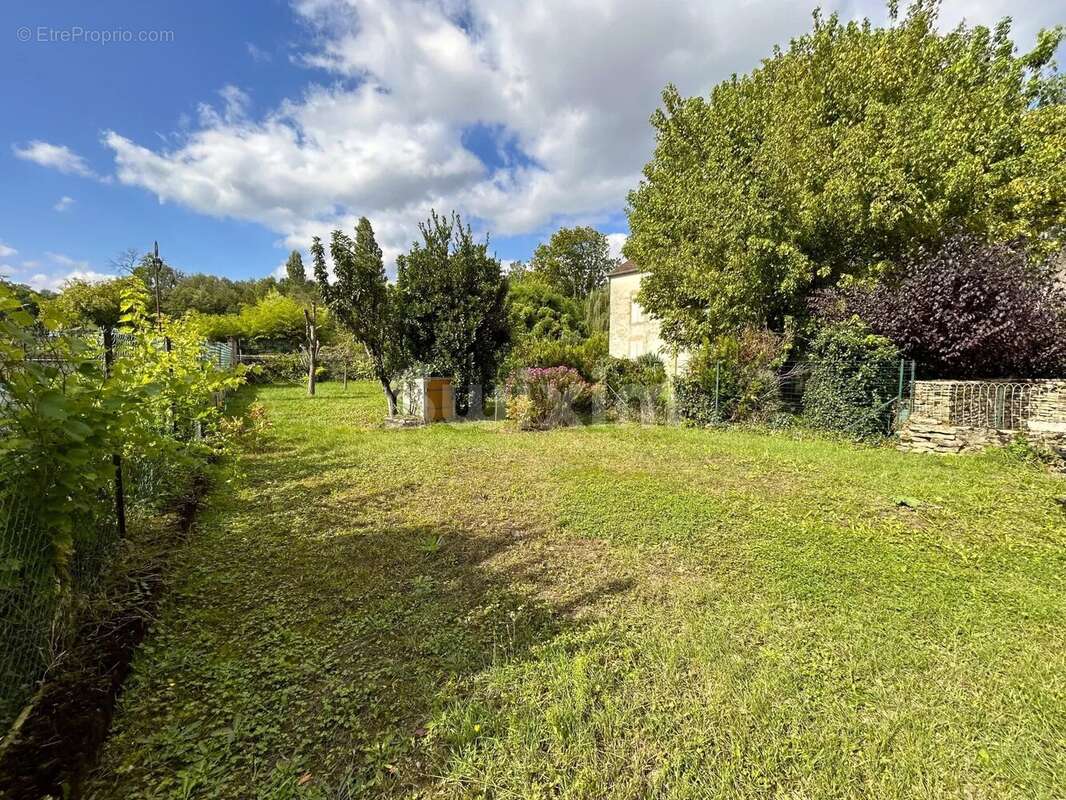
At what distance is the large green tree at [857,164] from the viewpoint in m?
9.45

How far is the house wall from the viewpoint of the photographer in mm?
21344

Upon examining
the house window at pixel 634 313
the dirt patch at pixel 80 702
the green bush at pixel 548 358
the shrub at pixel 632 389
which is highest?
the house window at pixel 634 313

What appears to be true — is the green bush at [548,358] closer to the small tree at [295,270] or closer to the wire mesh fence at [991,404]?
the wire mesh fence at [991,404]

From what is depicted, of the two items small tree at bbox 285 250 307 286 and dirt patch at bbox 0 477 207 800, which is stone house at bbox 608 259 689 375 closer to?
dirt patch at bbox 0 477 207 800

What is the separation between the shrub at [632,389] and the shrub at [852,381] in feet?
10.9

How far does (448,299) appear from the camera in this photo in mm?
10930

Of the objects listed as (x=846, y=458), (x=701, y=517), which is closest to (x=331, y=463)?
(x=701, y=517)

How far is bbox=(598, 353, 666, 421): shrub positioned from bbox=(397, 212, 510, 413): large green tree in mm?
3611

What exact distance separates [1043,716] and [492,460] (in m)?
5.74

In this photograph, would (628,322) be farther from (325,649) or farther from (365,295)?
(325,649)

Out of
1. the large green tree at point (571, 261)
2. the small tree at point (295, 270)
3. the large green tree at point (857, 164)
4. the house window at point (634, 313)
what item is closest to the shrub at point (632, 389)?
the large green tree at point (857, 164)

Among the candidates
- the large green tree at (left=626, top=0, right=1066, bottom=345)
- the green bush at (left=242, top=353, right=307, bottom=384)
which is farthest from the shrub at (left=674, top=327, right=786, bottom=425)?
the green bush at (left=242, top=353, right=307, bottom=384)

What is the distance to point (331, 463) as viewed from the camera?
21.0 feet

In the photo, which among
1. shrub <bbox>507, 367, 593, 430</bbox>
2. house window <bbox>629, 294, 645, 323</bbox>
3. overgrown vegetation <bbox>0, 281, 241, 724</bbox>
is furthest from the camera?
house window <bbox>629, 294, 645, 323</bbox>
